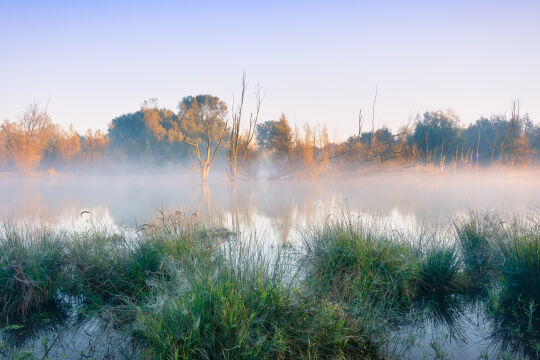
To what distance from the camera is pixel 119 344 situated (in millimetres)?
2416

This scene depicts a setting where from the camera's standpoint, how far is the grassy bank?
1.99 m

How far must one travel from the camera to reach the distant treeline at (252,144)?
A: 21.0 metres

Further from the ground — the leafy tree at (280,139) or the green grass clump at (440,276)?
the leafy tree at (280,139)

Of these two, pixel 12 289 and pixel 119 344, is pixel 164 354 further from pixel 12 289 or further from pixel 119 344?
pixel 12 289

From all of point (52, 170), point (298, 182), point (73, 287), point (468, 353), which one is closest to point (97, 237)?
point (73, 287)

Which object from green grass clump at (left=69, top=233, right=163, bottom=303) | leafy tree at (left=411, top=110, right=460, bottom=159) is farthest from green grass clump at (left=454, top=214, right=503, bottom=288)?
leafy tree at (left=411, top=110, right=460, bottom=159)

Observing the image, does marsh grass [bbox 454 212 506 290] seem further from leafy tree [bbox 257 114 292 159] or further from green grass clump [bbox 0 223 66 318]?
leafy tree [bbox 257 114 292 159]

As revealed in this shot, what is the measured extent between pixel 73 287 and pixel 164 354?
2061mm

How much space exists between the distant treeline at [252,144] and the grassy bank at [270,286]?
13.4m

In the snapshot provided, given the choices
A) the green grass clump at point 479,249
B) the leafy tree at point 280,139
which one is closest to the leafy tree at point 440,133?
the leafy tree at point 280,139

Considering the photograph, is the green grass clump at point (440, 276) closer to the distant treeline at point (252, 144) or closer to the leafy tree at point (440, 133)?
the distant treeline at point (252, 144)

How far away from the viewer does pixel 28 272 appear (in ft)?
10.4

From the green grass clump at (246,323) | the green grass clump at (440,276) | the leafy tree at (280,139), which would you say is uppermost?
the leafy tree at (280,139)

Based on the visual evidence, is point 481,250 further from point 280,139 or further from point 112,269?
point 280,139
